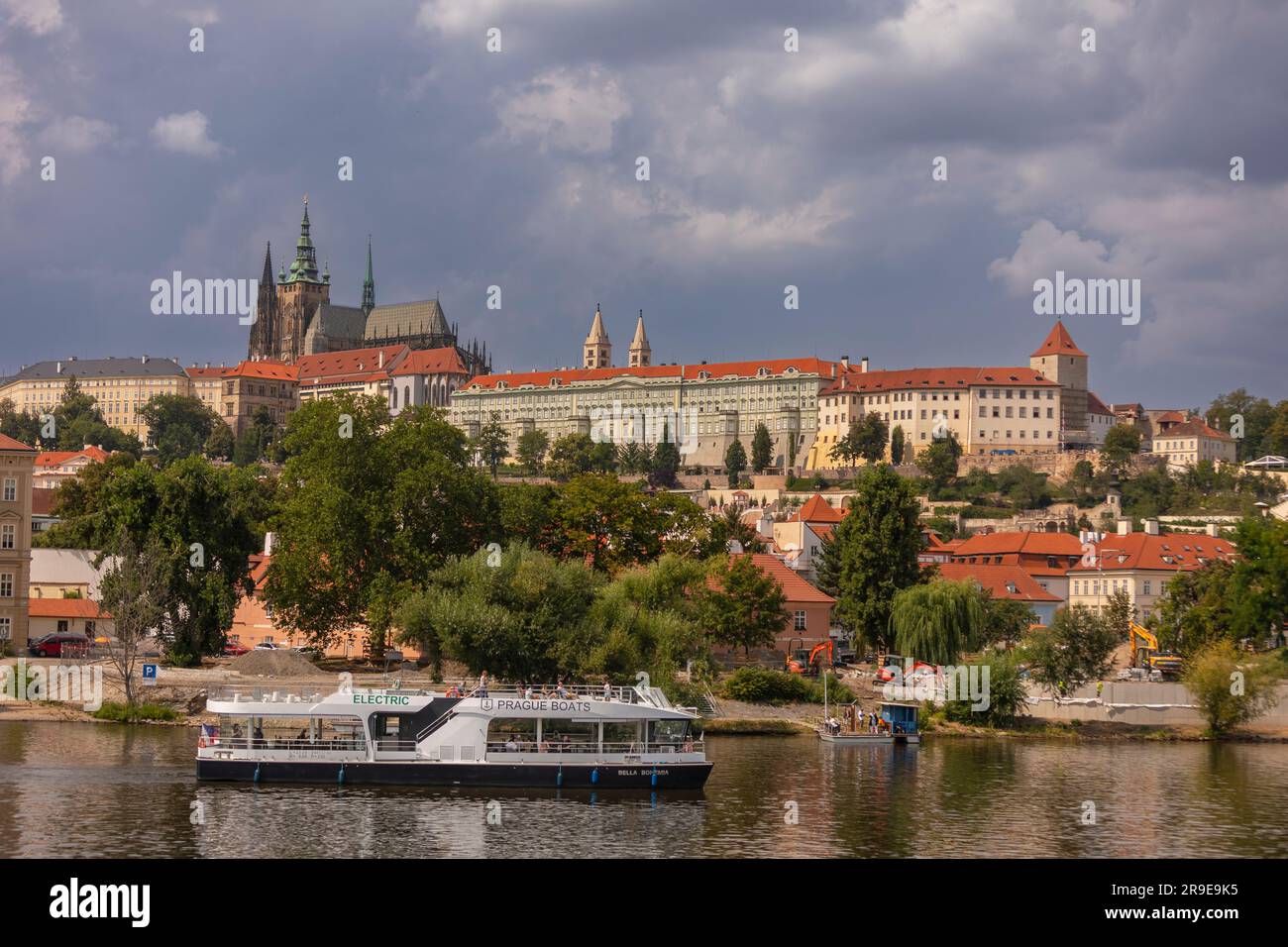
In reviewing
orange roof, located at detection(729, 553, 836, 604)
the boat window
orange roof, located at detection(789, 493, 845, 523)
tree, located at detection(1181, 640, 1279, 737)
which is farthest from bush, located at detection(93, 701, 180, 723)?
orange roof, located at detection(789, 493, 845, 523)

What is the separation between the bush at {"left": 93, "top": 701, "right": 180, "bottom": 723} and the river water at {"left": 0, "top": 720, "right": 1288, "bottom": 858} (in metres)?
4.86

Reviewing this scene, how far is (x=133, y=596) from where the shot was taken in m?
67.4

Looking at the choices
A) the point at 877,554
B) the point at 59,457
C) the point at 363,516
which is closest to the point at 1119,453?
the point at 59,457

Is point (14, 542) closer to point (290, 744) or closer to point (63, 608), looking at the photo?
point (63, 608)

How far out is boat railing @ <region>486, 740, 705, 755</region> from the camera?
152ft

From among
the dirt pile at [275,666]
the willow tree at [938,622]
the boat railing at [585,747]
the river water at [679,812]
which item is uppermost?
the willow tree at [938,622]

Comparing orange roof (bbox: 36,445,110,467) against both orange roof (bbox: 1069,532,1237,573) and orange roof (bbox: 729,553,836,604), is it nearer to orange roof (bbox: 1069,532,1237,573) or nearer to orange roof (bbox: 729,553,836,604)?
orange roof (bbox: 1069,532,1237,573)

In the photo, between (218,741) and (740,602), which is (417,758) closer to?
(218,741)

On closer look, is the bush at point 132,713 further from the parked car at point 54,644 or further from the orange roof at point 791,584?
the orange roof at point 791,584

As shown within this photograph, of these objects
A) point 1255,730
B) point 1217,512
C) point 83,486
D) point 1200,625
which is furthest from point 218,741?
point 1217,512

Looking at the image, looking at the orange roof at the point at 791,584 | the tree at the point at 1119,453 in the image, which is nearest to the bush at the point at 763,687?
the orange roof at the point at 791,584

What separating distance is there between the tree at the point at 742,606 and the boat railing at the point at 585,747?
2474 centimetres

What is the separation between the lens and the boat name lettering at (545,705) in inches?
1823
